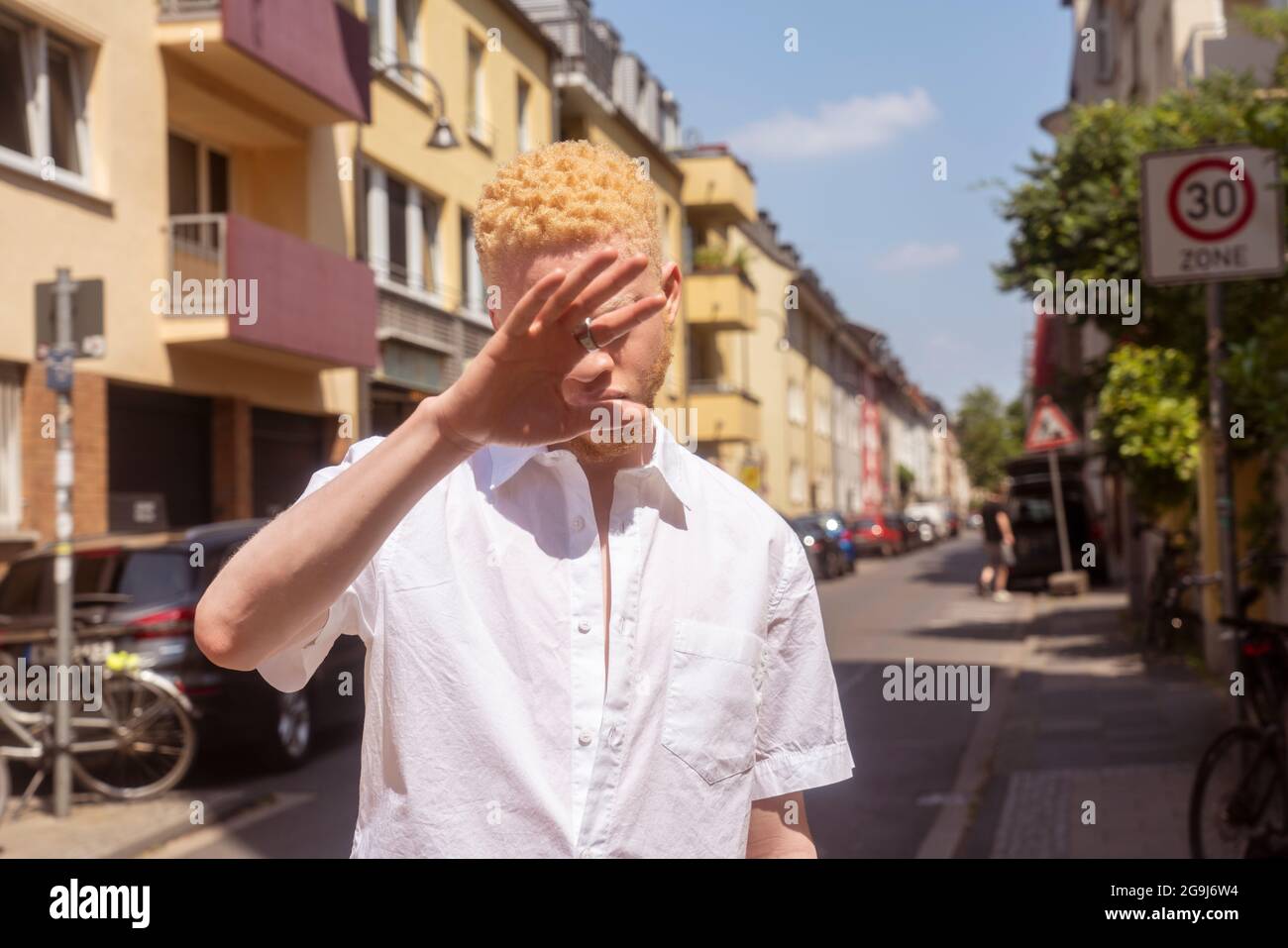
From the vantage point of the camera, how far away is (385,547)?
161cm

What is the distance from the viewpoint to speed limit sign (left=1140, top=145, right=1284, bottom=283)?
5.85 m

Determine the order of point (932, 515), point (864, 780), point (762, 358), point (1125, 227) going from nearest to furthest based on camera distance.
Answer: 1. point (864, 780)
2. point (1125, 227)
3. point (762, 358)
4. point (932, 515)

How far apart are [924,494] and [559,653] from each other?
116327 mm

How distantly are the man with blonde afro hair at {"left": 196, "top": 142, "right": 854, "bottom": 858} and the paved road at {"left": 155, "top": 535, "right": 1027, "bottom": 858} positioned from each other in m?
5.36

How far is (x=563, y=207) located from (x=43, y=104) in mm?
13750

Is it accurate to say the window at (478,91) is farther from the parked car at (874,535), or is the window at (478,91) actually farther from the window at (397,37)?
the parked car at (874,535)

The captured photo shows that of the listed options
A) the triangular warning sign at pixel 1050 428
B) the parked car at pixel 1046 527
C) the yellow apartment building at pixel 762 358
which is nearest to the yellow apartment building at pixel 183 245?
the yellow apartment building at pixel 762 358

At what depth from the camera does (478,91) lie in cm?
2406

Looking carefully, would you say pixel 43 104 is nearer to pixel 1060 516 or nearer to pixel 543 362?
pixel 1060 516

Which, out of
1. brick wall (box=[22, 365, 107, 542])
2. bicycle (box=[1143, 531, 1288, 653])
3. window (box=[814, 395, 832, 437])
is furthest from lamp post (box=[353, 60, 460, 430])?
window (box=[814, 395, 832, 437])

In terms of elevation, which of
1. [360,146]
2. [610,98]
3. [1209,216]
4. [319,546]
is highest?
[610,98]

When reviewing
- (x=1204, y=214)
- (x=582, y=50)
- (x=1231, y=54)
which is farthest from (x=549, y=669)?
A: (x=582, y=50)

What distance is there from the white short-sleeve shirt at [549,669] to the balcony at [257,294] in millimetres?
14358

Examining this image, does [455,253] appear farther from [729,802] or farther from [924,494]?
[924,494]
